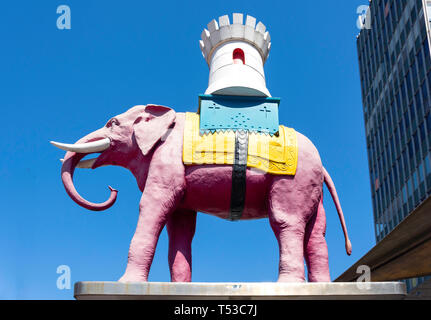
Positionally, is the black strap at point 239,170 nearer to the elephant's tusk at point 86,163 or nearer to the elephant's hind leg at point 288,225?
the elephant's hind leg at point 288,225

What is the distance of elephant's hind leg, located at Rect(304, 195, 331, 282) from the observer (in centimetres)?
626

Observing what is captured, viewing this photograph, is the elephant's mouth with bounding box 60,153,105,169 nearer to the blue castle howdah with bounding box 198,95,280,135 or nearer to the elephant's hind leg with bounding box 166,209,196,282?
the elephant's hind leg with bounding box 166,209,196,282

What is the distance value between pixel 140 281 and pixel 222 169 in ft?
5.39

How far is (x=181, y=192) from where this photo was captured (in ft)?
20.3

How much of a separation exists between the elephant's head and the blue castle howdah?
498mm

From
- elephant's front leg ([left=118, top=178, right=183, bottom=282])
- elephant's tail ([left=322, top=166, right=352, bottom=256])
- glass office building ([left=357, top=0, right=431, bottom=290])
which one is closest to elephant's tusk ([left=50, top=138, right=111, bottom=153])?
elephant's front leg ([left=118, top=178, right=183, bottom=282])

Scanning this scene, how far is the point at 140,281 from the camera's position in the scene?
5504mm

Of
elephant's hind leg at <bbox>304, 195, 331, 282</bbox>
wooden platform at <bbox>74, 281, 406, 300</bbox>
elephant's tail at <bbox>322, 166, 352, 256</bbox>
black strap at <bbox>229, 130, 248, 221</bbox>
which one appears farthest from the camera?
elephant's tail at <bbox>322, 166, 352, 256</bbox>

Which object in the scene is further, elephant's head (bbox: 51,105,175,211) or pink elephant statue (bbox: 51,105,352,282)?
elephant's head (bbox: 51,105,175,211)

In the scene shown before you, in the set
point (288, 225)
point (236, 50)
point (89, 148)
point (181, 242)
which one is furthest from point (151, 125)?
point (288, 225)

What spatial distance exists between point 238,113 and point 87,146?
78.9 inches

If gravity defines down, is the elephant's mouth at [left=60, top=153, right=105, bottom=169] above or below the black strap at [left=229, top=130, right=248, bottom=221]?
above
